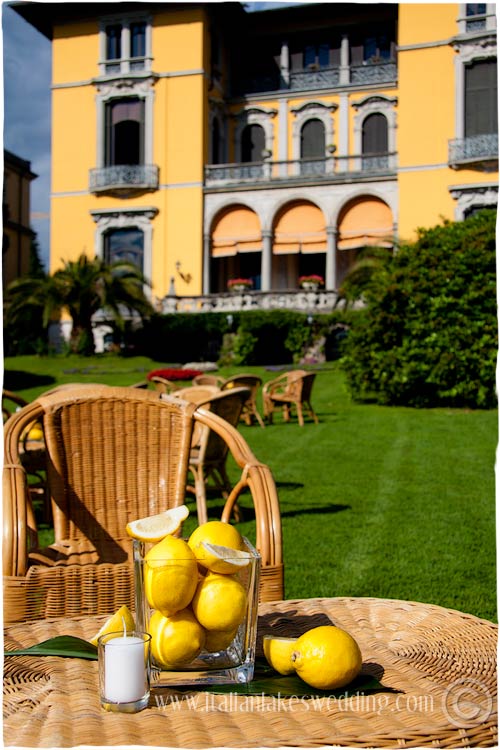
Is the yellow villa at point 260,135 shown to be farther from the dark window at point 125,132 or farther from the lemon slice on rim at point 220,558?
the lemon slice on rim at point 220,558

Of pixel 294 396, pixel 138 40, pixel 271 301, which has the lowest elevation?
pixel 294 396

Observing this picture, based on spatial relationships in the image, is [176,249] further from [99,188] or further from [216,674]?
[216,674]

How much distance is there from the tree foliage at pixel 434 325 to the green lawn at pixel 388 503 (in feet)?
1.86

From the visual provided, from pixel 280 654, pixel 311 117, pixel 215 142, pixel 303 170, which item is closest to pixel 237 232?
pixel 303 170

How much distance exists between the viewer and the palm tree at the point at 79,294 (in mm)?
22625

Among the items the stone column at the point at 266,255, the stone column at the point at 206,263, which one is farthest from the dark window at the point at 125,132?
the stone column at the point at 266,255

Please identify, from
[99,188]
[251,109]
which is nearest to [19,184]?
[99,188]

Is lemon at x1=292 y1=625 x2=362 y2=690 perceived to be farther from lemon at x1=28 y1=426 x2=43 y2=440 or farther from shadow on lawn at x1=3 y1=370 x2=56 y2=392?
shadow on lawn at x1=3 y1=370 x2=56 y2=392

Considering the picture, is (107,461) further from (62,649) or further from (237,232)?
(237,232)

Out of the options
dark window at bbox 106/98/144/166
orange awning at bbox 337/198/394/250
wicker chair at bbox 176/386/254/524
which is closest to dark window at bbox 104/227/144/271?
dark window at bbox 106/98/144/166

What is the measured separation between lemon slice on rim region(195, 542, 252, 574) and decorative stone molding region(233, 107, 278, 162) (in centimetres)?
3146

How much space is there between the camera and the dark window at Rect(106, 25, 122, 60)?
29203 mm

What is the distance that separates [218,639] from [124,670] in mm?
211

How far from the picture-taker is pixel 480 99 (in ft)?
86.2
